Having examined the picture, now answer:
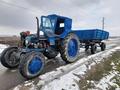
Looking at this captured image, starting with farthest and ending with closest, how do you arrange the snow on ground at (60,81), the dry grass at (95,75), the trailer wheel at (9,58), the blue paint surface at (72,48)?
the blue paint surface at (72,48), the trailer wheel at (9,58), the dry grass at (95,75), the snow on ground at (60,81)

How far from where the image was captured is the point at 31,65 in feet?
20.1

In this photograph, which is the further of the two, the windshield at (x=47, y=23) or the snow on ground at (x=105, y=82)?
the windshield at (x=47, y=23)

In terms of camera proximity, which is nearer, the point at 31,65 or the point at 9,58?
the point at 31,65

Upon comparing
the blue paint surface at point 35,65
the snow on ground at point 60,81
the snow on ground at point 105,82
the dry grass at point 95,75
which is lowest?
the snow on ground at point 105,82

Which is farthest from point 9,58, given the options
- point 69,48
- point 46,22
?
point 69,48

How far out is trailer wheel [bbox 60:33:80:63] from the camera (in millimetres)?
8414

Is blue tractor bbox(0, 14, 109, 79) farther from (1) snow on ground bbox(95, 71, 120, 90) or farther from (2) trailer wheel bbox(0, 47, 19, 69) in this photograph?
(1) snow on ground bbox(95, 71, 120, 90)

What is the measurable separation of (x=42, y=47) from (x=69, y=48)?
1.55 metres

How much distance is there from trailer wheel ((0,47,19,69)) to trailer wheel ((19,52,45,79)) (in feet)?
5.79

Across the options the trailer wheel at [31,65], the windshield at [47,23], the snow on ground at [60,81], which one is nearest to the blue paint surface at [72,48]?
the windshield at [47,23]

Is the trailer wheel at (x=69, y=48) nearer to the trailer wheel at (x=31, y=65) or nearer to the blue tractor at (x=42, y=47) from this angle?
the blue tractor at (x=42, y=47)

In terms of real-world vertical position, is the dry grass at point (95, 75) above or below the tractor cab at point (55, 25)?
below

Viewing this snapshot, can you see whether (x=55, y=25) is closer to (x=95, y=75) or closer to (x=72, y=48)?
(x=72, y=48)

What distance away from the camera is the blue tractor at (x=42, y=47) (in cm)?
623
